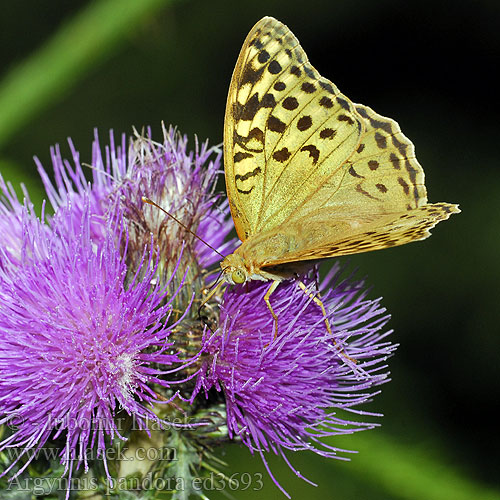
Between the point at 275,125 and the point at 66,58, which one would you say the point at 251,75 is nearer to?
the point at 275,125

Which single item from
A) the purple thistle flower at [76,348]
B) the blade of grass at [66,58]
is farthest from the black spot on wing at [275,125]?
the blade of grass at [66,58]

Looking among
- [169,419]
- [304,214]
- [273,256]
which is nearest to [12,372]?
[169,419]

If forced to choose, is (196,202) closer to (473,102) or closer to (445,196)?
(445,196)

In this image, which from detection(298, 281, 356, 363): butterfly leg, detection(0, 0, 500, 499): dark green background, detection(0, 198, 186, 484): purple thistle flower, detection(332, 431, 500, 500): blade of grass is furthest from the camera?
detection(0, 0, 500, 499): dark green background

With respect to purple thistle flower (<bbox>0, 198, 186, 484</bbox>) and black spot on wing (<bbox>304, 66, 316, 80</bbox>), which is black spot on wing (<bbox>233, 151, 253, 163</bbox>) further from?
purple thistle flower (<bbox>0, 198, 186, 484</bbox>)

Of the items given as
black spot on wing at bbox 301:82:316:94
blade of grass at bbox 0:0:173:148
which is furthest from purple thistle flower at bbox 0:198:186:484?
blade of grass at bbox 0:0:173:148

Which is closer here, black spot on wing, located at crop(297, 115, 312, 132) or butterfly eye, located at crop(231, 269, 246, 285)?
butterfly eye, located at crop(231, 269, 246, 285)

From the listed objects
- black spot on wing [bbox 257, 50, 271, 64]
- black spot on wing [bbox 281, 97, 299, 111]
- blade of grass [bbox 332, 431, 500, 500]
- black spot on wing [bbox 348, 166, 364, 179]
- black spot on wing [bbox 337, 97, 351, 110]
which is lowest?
blade of grass [bbox 332, 431, 500, 500]

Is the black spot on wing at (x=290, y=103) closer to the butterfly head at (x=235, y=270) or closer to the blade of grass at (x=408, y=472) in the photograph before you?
the butterfly head at (x=235, y=270)
